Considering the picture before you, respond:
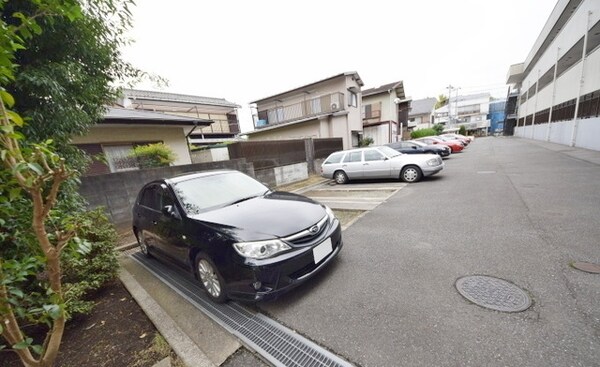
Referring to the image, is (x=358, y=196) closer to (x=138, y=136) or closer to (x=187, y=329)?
(x=187, y=329)

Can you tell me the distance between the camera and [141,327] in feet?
8.38

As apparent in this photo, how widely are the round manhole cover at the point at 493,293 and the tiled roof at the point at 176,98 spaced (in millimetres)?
20217

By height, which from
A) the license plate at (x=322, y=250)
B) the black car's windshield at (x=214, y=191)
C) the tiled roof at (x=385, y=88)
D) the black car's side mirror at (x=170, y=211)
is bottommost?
the license plate at (x=322, y=250)

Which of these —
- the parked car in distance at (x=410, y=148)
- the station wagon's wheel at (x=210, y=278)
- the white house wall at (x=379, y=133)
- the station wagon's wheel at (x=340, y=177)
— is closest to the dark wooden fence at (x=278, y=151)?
the station wagon's wheel at (x=340, y=177)

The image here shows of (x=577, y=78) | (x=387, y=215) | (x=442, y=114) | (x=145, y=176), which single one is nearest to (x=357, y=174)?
(x=387, y=215)

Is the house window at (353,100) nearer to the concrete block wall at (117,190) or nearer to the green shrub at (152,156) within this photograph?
the green shrub at (152,156)

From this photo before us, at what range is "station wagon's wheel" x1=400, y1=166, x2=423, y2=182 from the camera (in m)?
8.12

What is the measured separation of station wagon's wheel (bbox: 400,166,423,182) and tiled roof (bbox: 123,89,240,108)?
18063 millimetres

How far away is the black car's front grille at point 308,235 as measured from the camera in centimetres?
255

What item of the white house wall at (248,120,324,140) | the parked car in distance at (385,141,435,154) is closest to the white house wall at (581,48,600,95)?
the parked car in distance at (385,141,435,154)

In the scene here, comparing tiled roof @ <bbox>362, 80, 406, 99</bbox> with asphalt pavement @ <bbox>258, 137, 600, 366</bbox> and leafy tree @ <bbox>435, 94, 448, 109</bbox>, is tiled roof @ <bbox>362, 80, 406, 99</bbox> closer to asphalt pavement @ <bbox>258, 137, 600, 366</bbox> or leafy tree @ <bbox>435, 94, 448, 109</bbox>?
asphalt pavement @ <bbox>258, 137, 600, 366</bbox>

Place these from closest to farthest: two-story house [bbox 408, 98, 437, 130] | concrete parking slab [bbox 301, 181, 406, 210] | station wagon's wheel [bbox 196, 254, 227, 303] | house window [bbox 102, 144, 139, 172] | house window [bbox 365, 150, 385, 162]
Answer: station wagon's wheel [bbox 196, 254, 227, 303]
concrete parking slab [bbox 301, 181, 406, 210]
house window [bbox 102, 144, 139, 172]
house window [bbox 365, 150, 385, 162]
two-story house [bbox 408, 98, 437, 130]

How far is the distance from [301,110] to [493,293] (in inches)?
630

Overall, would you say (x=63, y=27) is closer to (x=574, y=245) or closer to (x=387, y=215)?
(x=387, y=215)
